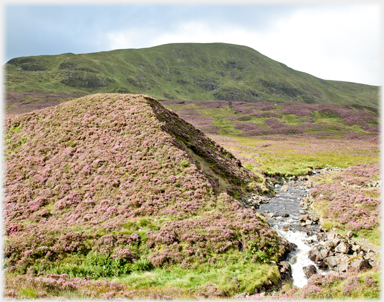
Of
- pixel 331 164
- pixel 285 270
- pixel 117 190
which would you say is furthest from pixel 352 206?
pixel 331 164

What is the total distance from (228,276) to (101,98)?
31580 mm

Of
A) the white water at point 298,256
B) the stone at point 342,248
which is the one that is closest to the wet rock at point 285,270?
the white water at point 298,256

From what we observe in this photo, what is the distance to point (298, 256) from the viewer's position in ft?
60.3

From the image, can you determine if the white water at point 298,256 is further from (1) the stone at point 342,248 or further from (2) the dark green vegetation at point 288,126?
(2) the dark green vegetation at point 288,126

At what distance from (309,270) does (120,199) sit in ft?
56.3

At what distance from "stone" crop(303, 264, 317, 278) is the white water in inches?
9.0

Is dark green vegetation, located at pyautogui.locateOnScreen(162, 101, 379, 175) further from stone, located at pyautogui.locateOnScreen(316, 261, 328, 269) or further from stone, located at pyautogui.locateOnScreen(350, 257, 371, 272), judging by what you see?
stone, located at pyautogui.locateOnScreen(350, 257, 371, 272)

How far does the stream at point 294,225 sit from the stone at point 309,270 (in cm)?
23

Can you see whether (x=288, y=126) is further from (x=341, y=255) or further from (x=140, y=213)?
(x=140, y=213)

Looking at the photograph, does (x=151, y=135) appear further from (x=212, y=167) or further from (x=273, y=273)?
(x=273, y=273)

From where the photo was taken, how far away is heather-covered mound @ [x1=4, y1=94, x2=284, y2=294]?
16.2 m

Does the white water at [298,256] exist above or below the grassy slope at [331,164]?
below

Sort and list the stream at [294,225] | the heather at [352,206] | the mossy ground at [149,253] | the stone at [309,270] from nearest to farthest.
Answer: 1. the mossy ground at [149,253]
2. the stone at [309,270]
3. the stream at [294,225]
4. the heather at [352,206]

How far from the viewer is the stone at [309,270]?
16000 mm
